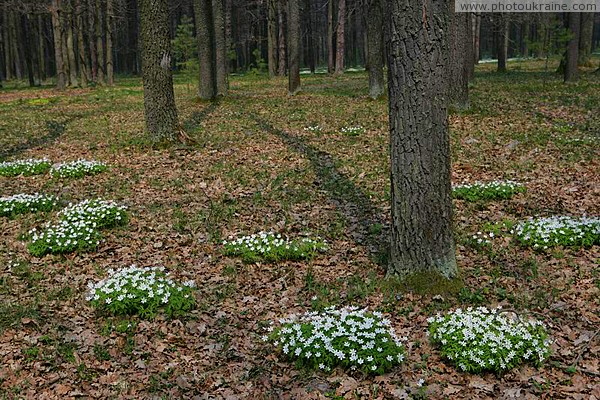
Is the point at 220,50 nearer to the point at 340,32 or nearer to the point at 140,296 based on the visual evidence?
the point at 340,32

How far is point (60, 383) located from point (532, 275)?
17.2ft

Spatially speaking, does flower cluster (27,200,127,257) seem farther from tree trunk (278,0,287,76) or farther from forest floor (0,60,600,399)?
tree trunk (278,0,287,76)

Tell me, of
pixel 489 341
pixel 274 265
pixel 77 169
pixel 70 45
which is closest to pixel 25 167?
pixel 77 169

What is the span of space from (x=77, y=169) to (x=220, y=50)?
40.3ft

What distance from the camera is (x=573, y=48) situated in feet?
66.1

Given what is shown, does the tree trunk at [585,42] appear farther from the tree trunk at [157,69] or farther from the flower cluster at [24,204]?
the flower cluster at [24,204]

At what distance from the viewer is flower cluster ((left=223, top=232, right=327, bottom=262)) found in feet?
23.2

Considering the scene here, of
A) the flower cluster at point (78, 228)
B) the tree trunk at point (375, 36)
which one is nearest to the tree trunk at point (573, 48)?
the tree trunk at point (375, 36)

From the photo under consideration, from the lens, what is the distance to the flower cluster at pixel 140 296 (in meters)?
5.70

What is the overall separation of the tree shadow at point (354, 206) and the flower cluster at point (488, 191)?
1.47 meters

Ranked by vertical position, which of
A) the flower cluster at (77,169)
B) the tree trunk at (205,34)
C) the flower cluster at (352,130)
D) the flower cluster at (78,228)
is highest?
the tree trunk at (205,34)

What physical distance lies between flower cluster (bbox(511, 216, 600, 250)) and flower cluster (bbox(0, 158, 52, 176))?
9694 mm

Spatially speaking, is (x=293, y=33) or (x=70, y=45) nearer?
(x=293, y=33)

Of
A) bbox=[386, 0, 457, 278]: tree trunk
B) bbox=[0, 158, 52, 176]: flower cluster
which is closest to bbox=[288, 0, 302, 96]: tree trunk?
bbox=[0, 158, 52, 176]: flower cluster
